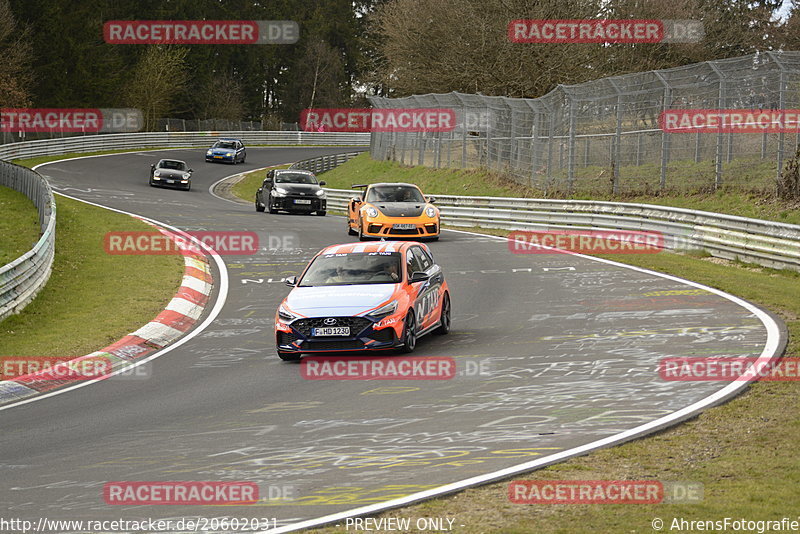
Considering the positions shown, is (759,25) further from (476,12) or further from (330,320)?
(330,320)

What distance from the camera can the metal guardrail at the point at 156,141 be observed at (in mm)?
62406

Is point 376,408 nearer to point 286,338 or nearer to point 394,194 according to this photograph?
point 286,338

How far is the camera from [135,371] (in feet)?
42.5

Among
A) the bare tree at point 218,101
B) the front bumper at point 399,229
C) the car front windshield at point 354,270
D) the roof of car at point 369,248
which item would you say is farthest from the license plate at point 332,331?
the bare tree at point 218,101

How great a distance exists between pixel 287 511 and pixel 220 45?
104 m

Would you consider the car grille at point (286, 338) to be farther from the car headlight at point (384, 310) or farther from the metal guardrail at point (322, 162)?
the metal guardrail at point (322, 162)

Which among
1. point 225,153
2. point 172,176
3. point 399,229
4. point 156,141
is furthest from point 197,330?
point 156,141

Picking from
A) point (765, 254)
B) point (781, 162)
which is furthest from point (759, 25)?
point (765, 254)

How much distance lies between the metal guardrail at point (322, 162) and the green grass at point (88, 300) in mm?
32681

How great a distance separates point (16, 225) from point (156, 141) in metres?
49.8

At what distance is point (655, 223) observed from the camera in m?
25.1

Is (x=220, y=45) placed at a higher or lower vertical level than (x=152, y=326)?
higher

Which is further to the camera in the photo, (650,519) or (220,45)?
(220,45)

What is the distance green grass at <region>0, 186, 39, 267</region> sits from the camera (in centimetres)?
2427
